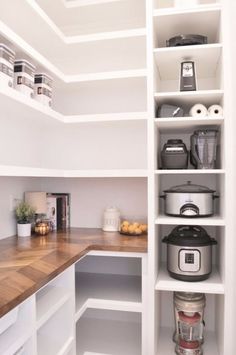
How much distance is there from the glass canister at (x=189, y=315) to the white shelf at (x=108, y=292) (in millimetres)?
248

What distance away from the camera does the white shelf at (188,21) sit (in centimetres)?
165

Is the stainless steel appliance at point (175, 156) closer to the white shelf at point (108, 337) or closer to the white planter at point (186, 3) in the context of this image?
the white planter at point (186, 3)

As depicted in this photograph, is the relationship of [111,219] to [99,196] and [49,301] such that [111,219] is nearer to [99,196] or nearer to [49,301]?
[99,196]

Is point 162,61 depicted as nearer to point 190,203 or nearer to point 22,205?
point 190,203

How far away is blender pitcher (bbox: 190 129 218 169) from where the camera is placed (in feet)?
5.77

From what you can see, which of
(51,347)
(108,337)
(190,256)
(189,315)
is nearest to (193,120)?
(190,256)

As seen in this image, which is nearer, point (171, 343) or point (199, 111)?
point (199, 111)

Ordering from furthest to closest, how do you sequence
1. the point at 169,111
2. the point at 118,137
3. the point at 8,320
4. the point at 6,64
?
the point at 118,137
the point at 169,111
the point at 6,64
the point at 8,320

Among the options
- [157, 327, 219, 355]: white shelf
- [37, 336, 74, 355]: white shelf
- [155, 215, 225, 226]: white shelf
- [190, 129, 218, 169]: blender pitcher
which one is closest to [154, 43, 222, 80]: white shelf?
[190, 129, 218, 169]: blender pitcher

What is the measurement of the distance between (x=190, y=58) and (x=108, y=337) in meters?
1.85

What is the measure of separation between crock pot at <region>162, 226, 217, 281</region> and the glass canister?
0.16 m

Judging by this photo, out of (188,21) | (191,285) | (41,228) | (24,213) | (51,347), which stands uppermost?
(188,21)

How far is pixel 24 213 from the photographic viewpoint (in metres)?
2.03

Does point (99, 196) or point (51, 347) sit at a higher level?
point (99, 196)
